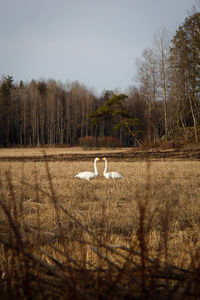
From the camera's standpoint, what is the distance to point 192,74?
22.7m

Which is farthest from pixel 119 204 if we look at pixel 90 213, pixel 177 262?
pixel 177 262

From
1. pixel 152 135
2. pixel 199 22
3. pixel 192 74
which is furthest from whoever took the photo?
pixel 152 135

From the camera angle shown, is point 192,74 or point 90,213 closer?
point 90,213

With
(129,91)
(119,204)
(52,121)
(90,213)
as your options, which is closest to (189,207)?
(119,204)

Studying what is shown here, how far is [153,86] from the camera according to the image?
92.4ft

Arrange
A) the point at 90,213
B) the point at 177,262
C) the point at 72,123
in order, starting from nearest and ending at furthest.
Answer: the point at 177,262 < the point at 90,213 < the point at 72,123

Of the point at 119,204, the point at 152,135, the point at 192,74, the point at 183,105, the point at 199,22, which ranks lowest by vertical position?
the point at 119,204

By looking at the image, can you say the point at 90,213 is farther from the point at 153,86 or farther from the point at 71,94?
the point at 71,94

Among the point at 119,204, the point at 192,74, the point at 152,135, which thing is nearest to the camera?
the point at 119,204

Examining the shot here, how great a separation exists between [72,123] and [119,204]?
51153mm

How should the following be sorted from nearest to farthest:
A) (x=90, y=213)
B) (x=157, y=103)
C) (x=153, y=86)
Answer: (x=90, y=213)
(x=153, y=86)
(x=157, y=103)

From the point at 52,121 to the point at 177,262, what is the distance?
50.8 metres

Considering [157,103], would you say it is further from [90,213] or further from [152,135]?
[90,213]

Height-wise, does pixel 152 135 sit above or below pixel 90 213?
above
